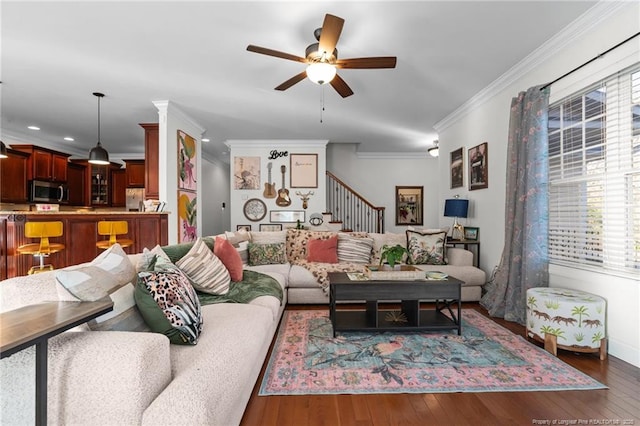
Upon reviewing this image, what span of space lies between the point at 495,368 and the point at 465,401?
0.55 m

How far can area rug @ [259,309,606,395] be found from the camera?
6.72ft

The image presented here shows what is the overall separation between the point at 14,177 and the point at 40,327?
7102 millimetres

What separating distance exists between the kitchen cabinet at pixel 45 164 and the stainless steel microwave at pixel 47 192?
11 cm

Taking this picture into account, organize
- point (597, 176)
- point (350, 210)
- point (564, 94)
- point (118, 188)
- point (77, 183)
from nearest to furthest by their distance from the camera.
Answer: point (597, 176)
point (564, 94)
point (77, 183)
point (350, 210)
point (118, 188)

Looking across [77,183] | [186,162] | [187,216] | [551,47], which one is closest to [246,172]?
[186,162]

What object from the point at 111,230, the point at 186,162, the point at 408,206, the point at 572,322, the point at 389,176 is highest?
the point at 389,176

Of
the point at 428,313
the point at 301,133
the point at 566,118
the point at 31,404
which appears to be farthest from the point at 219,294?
the point at 301,133

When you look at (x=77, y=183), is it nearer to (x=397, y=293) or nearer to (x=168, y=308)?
(x=168, y=308)

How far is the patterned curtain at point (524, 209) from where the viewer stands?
306cm

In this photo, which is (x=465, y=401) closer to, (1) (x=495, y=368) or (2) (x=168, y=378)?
(1) (x=495, y=368)

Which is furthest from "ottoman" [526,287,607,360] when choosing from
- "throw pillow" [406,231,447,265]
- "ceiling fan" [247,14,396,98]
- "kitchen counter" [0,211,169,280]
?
"kitchen counter" [0,211,169,280]

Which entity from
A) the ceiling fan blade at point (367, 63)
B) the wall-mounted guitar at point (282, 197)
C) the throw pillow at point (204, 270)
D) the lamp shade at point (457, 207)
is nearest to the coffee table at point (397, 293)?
the throw pillow at point (204, 270)

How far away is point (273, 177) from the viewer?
7.02 meters

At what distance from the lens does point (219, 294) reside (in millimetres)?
2559
